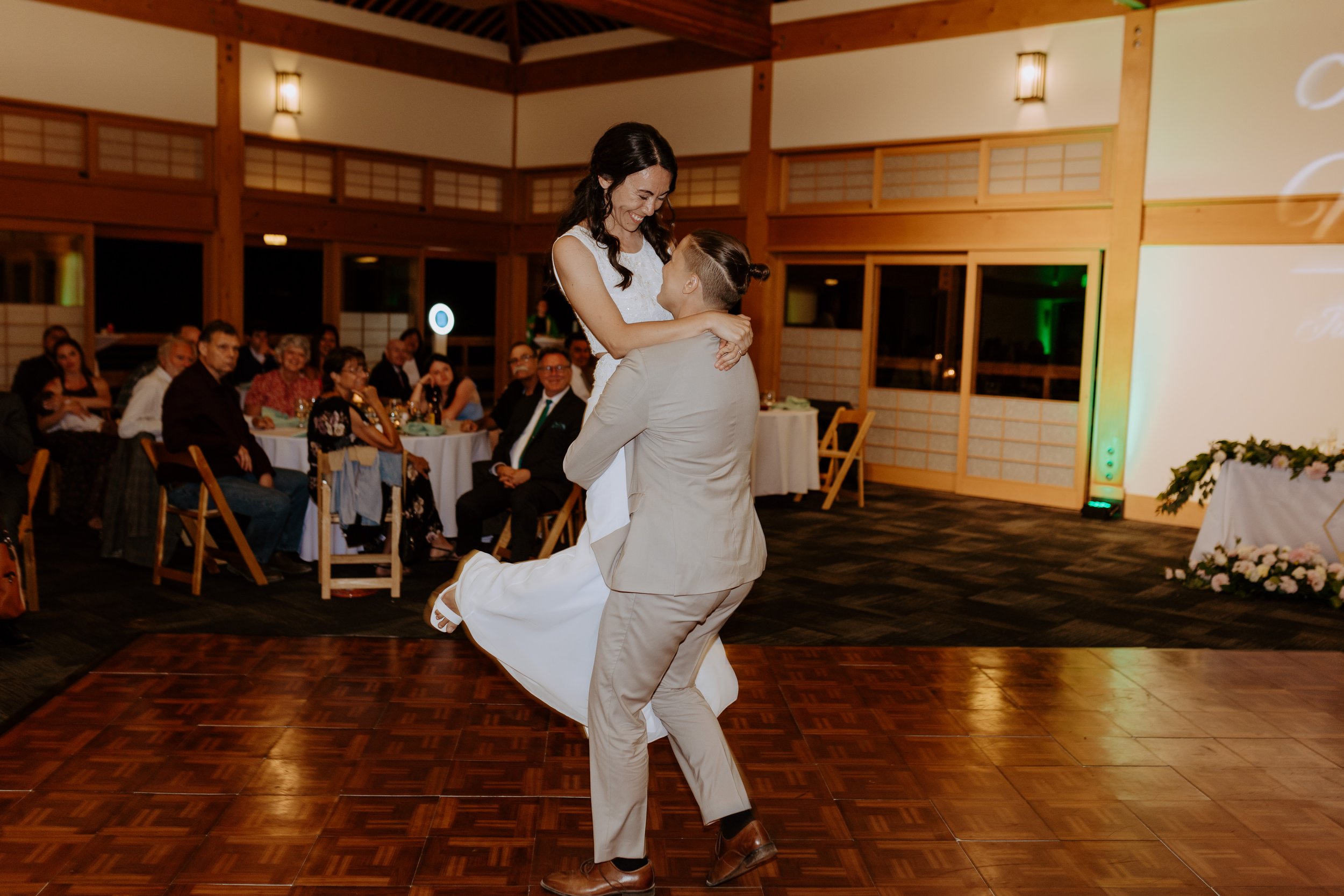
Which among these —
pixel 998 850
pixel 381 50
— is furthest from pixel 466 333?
pixel 998 850

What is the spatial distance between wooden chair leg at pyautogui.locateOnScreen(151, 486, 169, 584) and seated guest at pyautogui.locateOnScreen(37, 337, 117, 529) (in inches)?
58.8

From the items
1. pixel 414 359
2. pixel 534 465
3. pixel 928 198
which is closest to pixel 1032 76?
pixel 928 198

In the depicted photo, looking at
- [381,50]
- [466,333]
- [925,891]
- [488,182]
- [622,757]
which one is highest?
[381,50]

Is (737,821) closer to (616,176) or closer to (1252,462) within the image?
(616,176)

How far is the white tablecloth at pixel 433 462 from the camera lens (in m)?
5.85

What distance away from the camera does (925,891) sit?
103 inches

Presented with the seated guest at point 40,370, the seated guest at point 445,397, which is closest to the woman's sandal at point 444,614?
the seated guest at point 445,397

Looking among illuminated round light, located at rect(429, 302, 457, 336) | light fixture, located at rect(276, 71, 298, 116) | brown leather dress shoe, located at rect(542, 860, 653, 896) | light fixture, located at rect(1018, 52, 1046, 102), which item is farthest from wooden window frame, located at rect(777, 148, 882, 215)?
brown leather dress shoe, located at rect(542, 860, 653, 896)

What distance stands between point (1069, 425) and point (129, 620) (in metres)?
6.62

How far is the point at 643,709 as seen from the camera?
247cm

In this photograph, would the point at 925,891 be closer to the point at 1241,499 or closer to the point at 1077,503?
the point at 1241,499

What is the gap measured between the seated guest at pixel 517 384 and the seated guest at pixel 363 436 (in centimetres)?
65

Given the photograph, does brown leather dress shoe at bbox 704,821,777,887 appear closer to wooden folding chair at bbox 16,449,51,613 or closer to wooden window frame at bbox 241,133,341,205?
wooden folding chair at bbox 16,449,51,613

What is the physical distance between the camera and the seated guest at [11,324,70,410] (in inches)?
290
